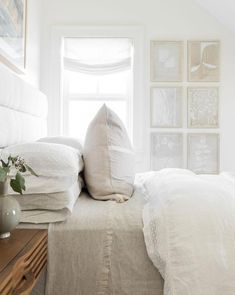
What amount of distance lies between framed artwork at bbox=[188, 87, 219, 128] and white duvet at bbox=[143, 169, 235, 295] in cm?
212

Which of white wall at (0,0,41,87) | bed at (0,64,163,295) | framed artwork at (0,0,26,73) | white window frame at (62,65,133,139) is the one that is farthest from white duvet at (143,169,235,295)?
white window frame at (62,65,133,139)

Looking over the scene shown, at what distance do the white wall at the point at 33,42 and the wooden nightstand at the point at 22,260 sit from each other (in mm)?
1753

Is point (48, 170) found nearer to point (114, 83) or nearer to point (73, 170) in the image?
point (73, 170)

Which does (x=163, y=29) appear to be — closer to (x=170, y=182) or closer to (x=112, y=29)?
(x=112, y=29)

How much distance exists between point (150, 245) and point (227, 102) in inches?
101

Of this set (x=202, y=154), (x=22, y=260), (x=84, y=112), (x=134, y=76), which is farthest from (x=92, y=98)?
(x=22, y=260)

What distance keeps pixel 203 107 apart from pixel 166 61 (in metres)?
0.63

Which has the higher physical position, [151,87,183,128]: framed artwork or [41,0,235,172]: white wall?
[41,0,235,172]: white wall

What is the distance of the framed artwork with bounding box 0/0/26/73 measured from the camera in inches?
75.5

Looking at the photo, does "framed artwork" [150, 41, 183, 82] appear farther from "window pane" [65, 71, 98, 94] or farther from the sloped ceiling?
"window pane" [65, 71, 98, 94]

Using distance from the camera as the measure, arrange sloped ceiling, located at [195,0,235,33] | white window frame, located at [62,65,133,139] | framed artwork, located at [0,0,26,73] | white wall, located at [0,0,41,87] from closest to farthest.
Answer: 1. framed artwork, located at [0,0,26,73]
2. white wall, located at [0,0,41,87]
3. sloped ceiling, located at [195,0,235,33]
4. white window frame, located at [62,65,133,139]

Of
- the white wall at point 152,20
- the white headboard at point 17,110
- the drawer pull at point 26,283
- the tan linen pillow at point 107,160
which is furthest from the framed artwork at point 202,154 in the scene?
the drawer pull at point 26,283

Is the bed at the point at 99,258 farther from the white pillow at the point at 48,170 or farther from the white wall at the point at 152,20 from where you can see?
the white wall at the point at 152,20

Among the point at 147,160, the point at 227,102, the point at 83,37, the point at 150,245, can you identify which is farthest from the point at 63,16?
the point at 150,245
